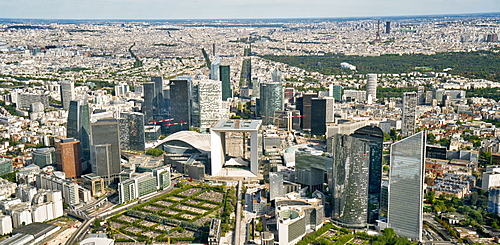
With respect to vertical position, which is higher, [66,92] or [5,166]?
[66,92]

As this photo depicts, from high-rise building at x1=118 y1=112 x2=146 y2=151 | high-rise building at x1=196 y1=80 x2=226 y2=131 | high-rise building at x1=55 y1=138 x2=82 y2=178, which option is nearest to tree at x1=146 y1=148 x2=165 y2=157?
high-rise building at x1=118 y1=112 x2=146 y2=151

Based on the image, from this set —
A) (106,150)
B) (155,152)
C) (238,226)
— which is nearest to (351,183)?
(238,226)

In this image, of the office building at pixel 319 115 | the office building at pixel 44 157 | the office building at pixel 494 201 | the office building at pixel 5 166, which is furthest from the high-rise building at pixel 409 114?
the office building at pixel 5 166

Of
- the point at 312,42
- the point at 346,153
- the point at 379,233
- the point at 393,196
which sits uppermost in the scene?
the point at 312,42

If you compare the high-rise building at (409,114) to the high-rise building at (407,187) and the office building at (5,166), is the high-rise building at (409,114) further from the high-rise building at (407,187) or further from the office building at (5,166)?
the office building at (5,166)

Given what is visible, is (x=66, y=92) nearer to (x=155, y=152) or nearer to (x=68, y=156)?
(x=155, y=152)

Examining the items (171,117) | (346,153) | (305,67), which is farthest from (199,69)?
(346,153)

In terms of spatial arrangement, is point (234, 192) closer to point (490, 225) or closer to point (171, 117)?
point (490, 225)
